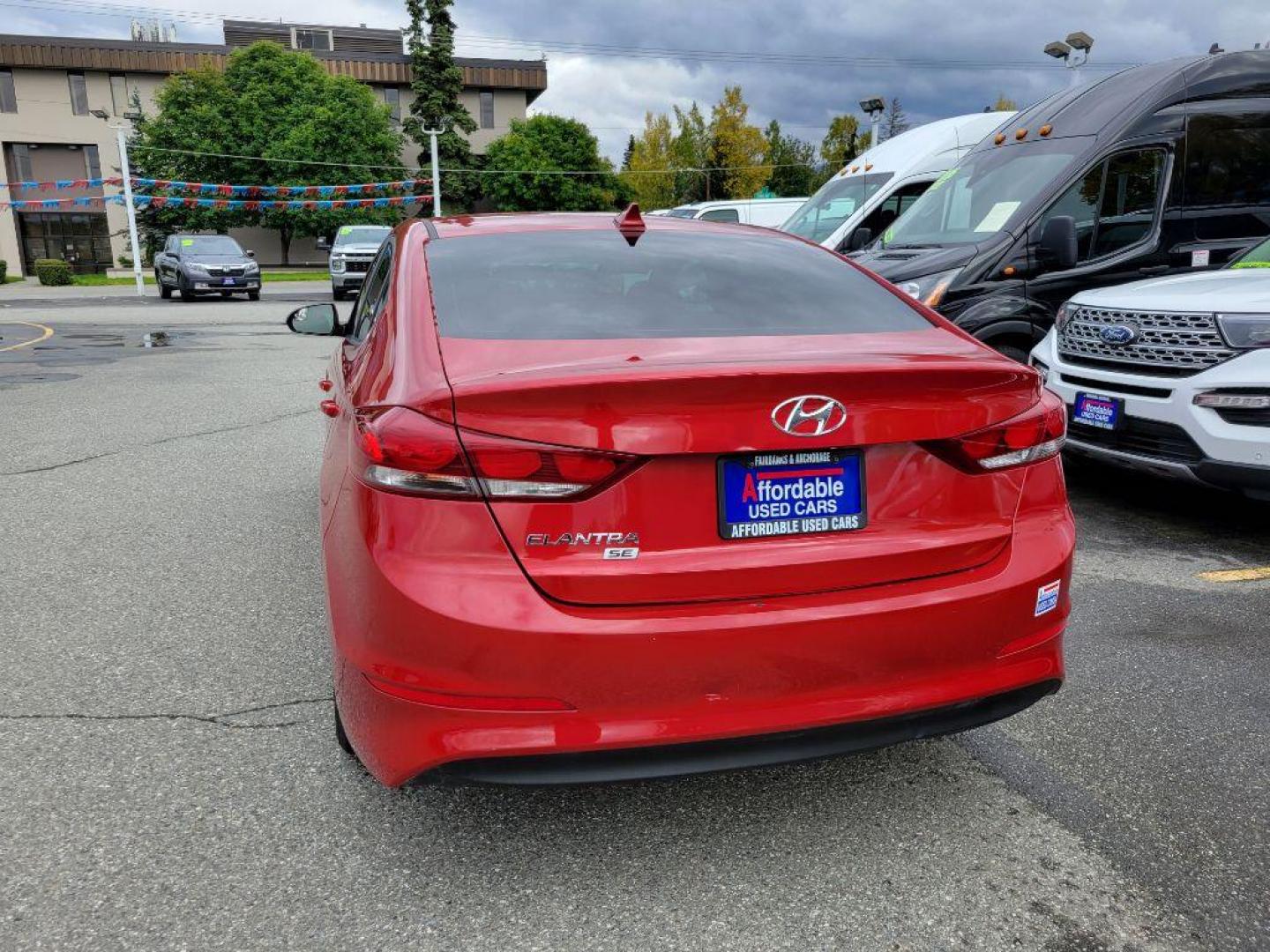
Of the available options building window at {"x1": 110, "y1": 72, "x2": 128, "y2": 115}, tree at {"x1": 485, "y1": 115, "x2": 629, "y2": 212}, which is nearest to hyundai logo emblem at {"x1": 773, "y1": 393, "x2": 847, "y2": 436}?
tree at {"x1": 485, "y1": 115, "x2": 629, "y2": 212}

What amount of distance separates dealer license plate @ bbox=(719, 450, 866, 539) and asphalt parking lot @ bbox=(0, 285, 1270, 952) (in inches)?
32.9

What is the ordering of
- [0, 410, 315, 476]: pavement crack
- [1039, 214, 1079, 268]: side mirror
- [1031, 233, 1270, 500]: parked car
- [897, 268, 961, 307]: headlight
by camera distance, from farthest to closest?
[897, 268, 961, 307]: headlight, [1039, 214, 1079, 268]: side mirror, [0, 410, 315, 476]: pavement crack, [1031, 233, 1270, 500]: parked car

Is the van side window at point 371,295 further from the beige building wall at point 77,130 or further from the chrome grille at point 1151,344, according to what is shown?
the beige building wall at point 77,130

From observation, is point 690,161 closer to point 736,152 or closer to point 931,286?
point 736,152

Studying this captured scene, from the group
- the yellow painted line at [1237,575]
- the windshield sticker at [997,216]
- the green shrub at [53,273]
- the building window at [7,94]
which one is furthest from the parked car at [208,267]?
the building window at [7,94]

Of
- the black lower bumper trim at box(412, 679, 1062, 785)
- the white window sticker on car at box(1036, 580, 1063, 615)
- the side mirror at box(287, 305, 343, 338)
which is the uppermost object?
the side mirror at box(287, 305, 343, 338)

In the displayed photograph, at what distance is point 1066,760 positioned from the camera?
9.59ft

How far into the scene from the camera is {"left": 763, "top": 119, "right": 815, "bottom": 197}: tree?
44.8 meters

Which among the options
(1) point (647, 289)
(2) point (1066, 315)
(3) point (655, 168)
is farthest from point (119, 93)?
(1) point (647, 289)

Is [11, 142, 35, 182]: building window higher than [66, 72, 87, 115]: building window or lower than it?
lower

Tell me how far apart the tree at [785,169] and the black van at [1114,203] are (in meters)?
37.8

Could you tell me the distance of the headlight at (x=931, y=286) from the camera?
6.74 m

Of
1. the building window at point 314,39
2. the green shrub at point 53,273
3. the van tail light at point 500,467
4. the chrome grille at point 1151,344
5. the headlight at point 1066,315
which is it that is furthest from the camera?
the building window at point 314,39

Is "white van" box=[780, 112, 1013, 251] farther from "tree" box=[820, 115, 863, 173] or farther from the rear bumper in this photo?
"tree" box=[820, 115, 863, 173]
